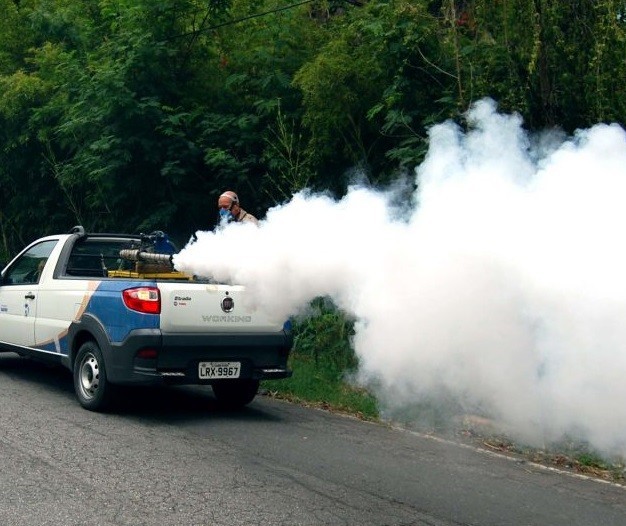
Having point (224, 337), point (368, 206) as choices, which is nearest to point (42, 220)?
point (224, 337)

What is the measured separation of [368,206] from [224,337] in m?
2.01

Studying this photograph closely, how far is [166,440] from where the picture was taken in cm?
726

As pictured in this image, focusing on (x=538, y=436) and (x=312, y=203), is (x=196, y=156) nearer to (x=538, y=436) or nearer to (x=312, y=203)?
(x=312, y=203)

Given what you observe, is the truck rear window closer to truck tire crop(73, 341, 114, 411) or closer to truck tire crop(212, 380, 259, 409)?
truck tire crop(73, 341, 114, 411)

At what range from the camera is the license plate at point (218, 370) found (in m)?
7.89

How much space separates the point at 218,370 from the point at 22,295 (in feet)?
9.35

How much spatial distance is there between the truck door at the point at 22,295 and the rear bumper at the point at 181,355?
185 centimetres

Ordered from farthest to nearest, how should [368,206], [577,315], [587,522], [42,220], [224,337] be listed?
[42,220] → [224,337] → [368,206] → [587,522] → [577,315]

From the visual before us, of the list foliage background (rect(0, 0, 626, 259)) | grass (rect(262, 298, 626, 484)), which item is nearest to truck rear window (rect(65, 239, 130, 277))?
grass (rect(262, 298, 626, 484))

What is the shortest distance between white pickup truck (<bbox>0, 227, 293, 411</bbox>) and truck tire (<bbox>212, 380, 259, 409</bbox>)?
1cm

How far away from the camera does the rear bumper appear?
25.2 ft

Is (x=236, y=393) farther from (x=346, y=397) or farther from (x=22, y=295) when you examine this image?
(x=22, y=295)

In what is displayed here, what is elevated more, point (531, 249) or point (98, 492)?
point (531, 249)

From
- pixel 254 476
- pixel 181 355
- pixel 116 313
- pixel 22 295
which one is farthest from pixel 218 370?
pixel 22 295
